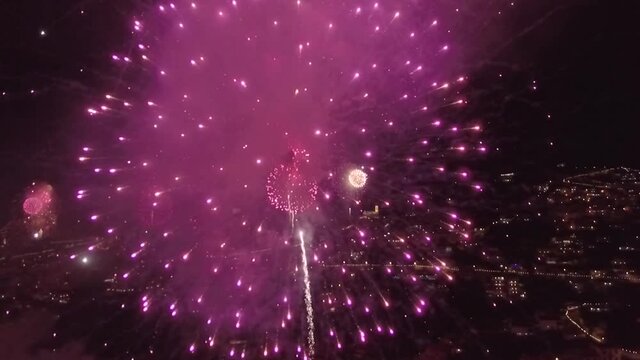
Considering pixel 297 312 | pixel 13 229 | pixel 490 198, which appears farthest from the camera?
pixel 490 198

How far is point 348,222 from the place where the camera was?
20.9ft

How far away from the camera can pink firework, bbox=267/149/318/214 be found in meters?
5.39

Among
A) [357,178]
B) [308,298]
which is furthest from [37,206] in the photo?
[357,178]

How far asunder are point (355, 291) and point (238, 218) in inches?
71.5

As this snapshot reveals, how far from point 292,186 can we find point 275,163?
366 mm

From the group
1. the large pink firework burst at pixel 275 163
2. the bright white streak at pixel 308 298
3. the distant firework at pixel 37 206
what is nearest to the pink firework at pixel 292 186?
the large pink firework burst at pixel 275 163

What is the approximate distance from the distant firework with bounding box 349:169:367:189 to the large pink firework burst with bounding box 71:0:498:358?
0.12m

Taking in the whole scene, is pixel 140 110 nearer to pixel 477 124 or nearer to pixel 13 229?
pixel 13 229

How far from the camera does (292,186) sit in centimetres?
550

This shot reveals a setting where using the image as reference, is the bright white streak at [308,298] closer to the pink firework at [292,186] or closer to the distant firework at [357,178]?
the pink firework at [292,186]

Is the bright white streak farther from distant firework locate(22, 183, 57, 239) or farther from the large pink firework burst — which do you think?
distant firework locate(22, 183, 57, 239)

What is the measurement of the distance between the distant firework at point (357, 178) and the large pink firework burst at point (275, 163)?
0.41ft

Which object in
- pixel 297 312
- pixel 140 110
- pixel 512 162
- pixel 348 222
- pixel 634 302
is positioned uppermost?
pixel 140 110

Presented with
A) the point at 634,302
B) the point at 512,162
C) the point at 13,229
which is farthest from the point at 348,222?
the point at 13,229
